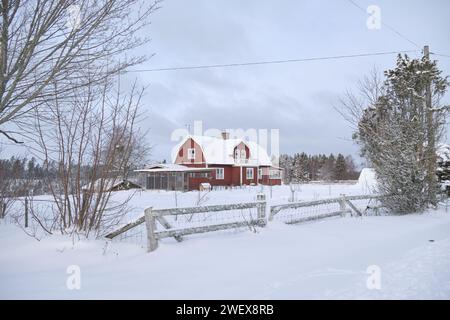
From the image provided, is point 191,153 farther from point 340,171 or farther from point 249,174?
point 340,171

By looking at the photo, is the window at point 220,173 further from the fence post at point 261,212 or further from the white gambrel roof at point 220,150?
the fence post at point 261,212

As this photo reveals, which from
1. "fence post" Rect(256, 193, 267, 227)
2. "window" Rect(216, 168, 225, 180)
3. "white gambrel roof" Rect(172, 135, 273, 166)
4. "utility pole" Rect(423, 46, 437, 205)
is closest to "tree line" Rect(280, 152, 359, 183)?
"white gambrel roof" Rect(172, 135, 273, 166)

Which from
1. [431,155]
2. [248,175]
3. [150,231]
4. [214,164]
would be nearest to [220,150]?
[214,164]

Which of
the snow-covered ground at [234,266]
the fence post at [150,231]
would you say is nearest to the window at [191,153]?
the snow-covered ground at [234,266]

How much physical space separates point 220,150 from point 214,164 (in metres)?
2.38

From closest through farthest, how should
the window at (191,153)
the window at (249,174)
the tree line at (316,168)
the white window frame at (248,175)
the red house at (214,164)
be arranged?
the red house at (214,164) < the window at (191,153) < the white window frame at (248,175) < the window at (249,174) < the tree line at (316,168)

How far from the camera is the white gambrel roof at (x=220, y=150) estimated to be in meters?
42.2

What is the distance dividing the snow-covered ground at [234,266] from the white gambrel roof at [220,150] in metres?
33.8

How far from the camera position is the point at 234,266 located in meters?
5.85

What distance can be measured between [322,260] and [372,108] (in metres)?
10.6

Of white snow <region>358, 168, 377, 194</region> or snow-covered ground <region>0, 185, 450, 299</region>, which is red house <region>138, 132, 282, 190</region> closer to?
white snow <region>358, 168, 377, 194</region>

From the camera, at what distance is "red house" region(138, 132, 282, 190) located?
38094 millimetres
